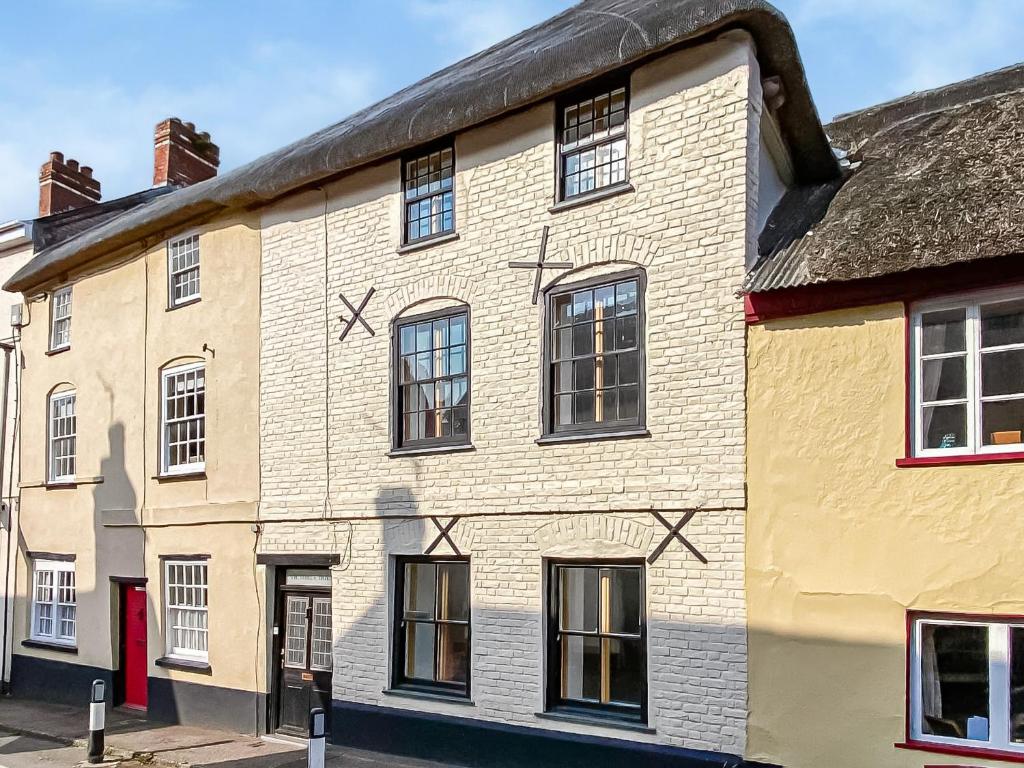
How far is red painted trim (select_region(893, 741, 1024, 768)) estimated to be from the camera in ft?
25.6

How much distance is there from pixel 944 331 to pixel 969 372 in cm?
44

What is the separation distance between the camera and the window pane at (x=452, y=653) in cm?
1141

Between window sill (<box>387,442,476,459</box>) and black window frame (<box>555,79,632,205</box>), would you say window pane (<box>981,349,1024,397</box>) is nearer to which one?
black window frame (<box>555,79,632,205</box>)

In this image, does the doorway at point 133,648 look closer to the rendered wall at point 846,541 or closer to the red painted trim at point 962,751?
the rendered wall at point 846,541

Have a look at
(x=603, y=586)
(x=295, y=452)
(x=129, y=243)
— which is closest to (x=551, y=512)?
(x=603, y=586)

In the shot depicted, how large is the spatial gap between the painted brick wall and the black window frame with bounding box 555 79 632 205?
12cm

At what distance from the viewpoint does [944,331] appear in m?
8.49

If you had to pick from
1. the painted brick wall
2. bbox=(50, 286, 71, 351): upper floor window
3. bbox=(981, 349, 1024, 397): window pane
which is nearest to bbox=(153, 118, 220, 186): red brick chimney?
bbox=(50, 286, 71, 351): upper floor window

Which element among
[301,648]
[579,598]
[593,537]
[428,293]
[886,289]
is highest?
[428,293]

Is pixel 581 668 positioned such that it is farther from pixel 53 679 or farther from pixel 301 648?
pixel 53 679

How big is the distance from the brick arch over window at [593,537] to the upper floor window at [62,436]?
1083cm

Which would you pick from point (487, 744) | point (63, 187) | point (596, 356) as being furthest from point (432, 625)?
point (63, 187)

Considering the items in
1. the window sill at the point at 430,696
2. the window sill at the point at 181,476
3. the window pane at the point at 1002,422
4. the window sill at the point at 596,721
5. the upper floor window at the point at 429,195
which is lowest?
the window sill at the point at 430,696

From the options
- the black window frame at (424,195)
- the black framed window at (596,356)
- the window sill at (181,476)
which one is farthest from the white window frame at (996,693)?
the window sill at (181,476)
